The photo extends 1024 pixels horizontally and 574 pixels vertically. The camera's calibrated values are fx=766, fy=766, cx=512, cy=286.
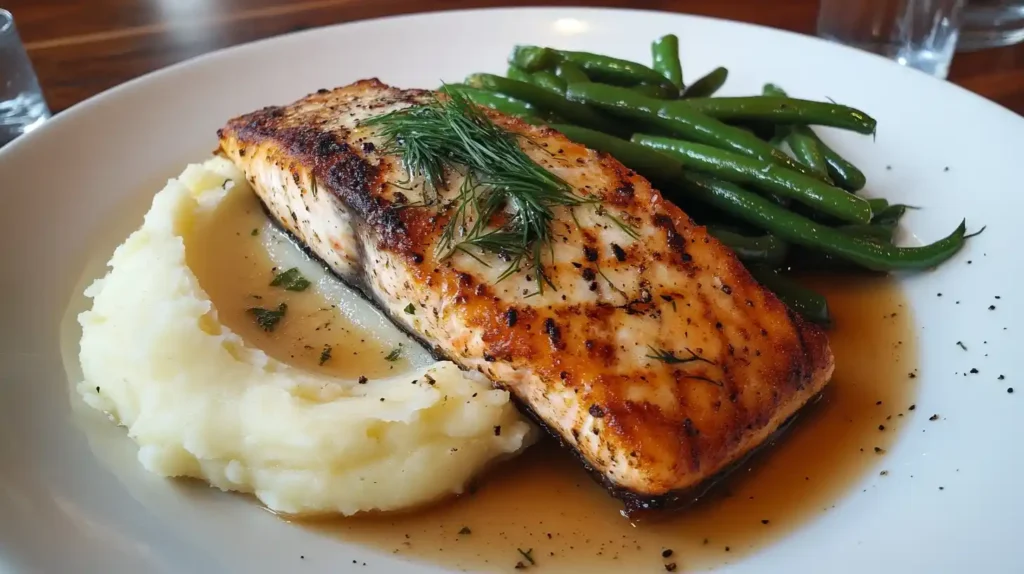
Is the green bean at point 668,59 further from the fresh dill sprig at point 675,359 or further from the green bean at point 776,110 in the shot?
the fresh dill sprig at point 675,359

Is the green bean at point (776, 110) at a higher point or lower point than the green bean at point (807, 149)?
higher

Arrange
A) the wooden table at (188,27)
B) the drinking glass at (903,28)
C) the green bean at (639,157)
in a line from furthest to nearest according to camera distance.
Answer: the wooden table at (188,27) → the drinking glass at (903,28) → the green bean at (639,157)

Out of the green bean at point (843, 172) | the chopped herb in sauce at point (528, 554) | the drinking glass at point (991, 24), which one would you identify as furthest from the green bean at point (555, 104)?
the drinking glass at point (991, 24)

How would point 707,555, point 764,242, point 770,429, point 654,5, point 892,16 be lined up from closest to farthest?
point 707,555, point 770,429, point 764,242, point 892,16, point 654,5

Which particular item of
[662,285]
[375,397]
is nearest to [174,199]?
[375,397]

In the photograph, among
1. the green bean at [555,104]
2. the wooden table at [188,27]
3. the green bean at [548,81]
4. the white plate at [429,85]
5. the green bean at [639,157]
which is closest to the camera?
the white plate at [429,85]

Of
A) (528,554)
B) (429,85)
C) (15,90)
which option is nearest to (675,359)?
(528,554)

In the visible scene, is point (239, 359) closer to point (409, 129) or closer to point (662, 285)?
point (409, 129)
